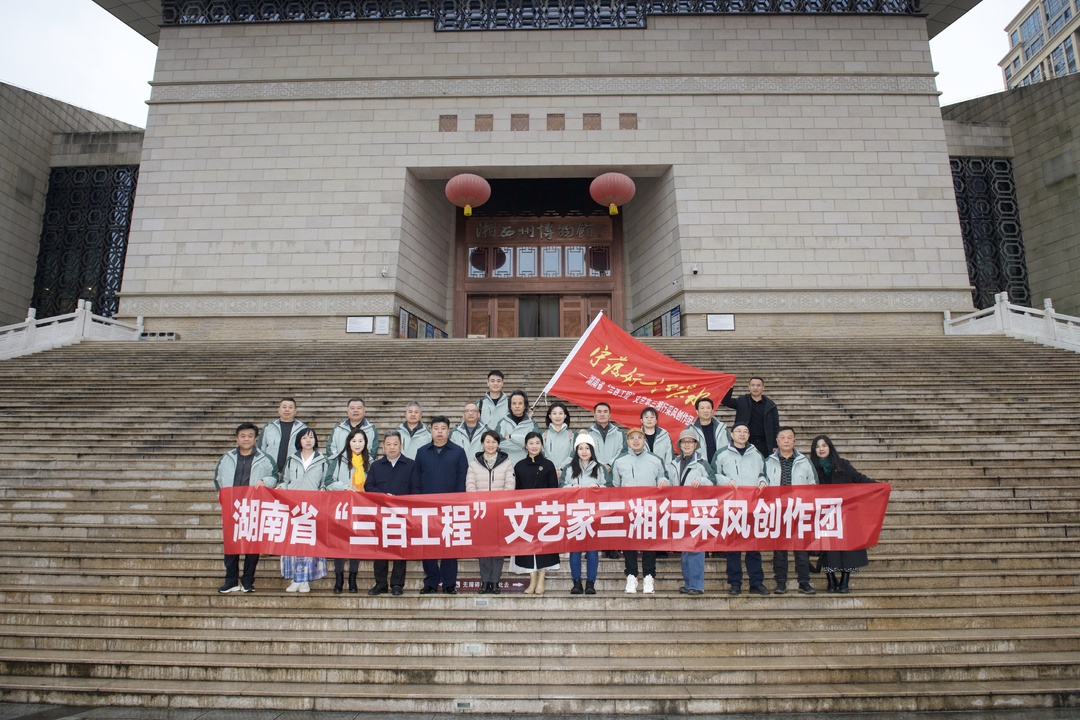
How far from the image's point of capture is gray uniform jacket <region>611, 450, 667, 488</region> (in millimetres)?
5234

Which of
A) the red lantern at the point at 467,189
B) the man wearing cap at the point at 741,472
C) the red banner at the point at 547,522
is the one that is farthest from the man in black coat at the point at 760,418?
the red lantern at the point at 467,189

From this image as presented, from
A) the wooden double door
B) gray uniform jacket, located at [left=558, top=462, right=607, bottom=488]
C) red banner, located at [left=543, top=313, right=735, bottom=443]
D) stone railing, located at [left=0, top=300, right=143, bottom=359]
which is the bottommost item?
gray uniform jacket, located at [left=558, top=462, right=607, bottom=488]

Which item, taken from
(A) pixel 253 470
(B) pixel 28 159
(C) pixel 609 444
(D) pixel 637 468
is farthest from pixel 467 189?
(B) pixel 28 159

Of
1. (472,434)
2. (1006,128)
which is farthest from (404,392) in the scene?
(1006,128)

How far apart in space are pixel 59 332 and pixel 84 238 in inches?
276

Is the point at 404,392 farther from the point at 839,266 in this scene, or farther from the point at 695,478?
the point at 839,266

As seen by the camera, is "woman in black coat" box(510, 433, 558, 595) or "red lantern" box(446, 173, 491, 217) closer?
"woman in black coat" box(510, 433, 558, 595)

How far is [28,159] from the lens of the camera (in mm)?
18000

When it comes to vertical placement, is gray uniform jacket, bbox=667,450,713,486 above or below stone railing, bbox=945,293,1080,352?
below

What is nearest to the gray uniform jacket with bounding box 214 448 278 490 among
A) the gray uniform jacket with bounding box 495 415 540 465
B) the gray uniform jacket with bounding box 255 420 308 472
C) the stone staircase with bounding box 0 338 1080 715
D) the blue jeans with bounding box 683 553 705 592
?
the gray uniform jacket with bounding box 255 420 308 472

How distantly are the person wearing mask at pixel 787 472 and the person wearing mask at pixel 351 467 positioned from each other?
10.5ft

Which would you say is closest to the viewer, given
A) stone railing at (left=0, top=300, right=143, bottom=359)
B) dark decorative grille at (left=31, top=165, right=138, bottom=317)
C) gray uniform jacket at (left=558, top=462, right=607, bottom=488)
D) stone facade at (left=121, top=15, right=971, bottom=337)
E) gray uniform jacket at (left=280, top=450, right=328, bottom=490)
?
gray uniform jacket at (left=558, top=462, right=607, bottom=488)

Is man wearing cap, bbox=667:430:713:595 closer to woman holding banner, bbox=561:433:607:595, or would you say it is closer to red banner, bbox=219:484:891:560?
red banner, bbox=219:484:891:560

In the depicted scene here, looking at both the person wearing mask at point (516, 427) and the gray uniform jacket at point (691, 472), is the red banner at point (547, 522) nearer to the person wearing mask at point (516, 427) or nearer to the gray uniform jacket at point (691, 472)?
the gray uniform jacket at point (691, 472)
